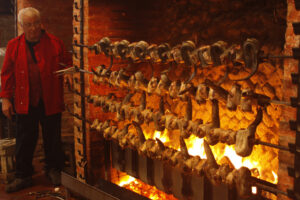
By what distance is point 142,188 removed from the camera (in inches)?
180

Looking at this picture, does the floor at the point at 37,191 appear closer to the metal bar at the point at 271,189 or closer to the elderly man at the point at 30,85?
the elderly man at the point at 30,85

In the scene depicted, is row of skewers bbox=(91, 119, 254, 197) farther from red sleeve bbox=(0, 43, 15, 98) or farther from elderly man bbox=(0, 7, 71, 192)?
red sleeve bbox=(0, 43, 15, 98)

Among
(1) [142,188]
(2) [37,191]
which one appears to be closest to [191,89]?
(1) [142,188]

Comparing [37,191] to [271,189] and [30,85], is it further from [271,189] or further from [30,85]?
[271,189]

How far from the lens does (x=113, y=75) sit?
3572 mm

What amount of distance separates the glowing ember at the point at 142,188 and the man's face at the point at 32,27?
2.12 meters

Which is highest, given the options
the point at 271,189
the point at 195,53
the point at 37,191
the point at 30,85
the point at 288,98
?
the point at 195,53

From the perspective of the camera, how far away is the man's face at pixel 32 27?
15.2 feet

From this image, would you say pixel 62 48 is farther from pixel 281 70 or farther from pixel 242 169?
pixel 242 169

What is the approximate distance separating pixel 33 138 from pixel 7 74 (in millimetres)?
903

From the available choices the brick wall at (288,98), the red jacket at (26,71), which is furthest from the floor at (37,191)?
the brick wall at (288,98)

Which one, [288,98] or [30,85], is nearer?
[288,98]

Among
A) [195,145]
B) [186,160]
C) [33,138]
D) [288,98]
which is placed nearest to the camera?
[288,98]

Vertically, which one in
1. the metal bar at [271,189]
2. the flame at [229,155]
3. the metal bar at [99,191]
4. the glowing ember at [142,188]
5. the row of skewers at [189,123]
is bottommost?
the glowing ember at [142,188]
